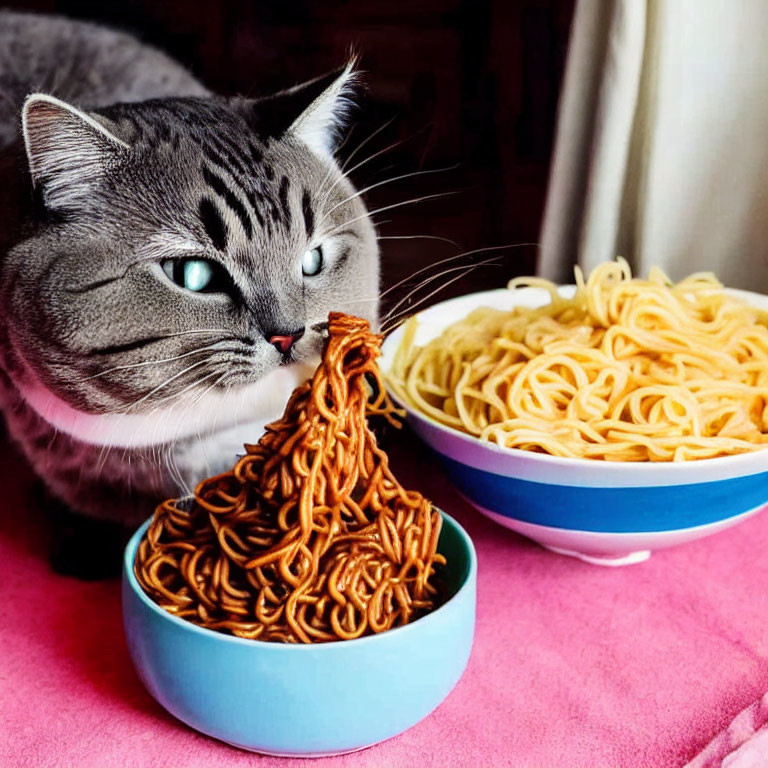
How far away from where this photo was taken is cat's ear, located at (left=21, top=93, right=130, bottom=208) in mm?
737

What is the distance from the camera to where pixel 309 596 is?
0.68 meters

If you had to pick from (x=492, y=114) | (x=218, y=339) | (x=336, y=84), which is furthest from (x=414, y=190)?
(x=218, y=339)

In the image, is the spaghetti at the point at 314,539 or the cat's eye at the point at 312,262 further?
the cat's eye at the point at 312,262

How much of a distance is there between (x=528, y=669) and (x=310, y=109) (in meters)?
0.57

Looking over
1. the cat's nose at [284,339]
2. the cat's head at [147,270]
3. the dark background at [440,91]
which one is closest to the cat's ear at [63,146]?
the cat's head at [147,270]

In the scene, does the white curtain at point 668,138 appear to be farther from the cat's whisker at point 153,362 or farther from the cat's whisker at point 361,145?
the cat's whisker at point 153,362

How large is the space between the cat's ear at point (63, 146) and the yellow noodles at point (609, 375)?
1.25 ft

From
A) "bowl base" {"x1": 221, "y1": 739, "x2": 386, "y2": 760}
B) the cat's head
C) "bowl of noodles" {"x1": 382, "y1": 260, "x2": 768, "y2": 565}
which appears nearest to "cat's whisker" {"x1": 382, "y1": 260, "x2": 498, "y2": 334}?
"bowl of noodles" {"x1": 382, "y1": 260, "x2": 768, "y2": 565}

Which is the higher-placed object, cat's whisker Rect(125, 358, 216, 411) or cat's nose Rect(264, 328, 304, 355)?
cat's nose Rect(264, 328, 304, 355)

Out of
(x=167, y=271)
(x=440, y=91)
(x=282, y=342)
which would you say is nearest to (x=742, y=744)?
(x=282, y=342)

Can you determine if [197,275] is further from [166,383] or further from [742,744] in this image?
[742,744]

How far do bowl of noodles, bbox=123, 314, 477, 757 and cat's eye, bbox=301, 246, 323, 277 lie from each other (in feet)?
0.58

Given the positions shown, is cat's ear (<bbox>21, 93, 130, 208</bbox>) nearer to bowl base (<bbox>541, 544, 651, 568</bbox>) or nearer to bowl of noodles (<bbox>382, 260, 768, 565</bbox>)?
bowl of noodles (<bbox>382, 260, 768, 565</bbox>)

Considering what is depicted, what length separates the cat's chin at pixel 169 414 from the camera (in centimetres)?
84
